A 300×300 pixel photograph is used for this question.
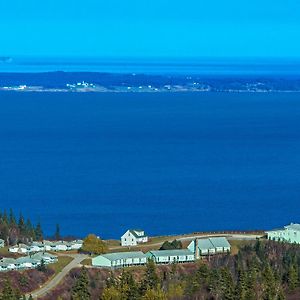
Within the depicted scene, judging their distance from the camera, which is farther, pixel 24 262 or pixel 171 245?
pixel 171 245

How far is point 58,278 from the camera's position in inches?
1592

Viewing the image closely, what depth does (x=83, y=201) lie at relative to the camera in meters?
65.4

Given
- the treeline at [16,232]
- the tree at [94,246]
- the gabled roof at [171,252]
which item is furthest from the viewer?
the treeline at [16,232]

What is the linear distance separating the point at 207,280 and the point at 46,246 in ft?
33.2

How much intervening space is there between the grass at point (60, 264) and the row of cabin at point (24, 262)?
0.32 meters

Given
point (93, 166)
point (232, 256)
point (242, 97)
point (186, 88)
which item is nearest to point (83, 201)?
point (93, 166)

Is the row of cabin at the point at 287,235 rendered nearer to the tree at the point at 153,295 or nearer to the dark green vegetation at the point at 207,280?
the dark green vegetation at the point at 207,280

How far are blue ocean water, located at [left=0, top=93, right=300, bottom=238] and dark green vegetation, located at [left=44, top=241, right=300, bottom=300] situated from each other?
1382cm

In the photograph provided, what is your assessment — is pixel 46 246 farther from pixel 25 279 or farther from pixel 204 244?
pixel 204 244

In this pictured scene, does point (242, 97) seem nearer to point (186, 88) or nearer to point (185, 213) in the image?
point (186, 88)

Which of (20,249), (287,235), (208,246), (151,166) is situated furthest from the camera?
(151,166)

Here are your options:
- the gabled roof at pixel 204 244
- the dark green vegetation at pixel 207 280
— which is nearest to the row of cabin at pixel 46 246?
the dark green vegetation at pixel 207 280

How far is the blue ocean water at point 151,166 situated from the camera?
60688mm

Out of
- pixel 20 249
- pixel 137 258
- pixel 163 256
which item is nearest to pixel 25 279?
pixel 20 249
